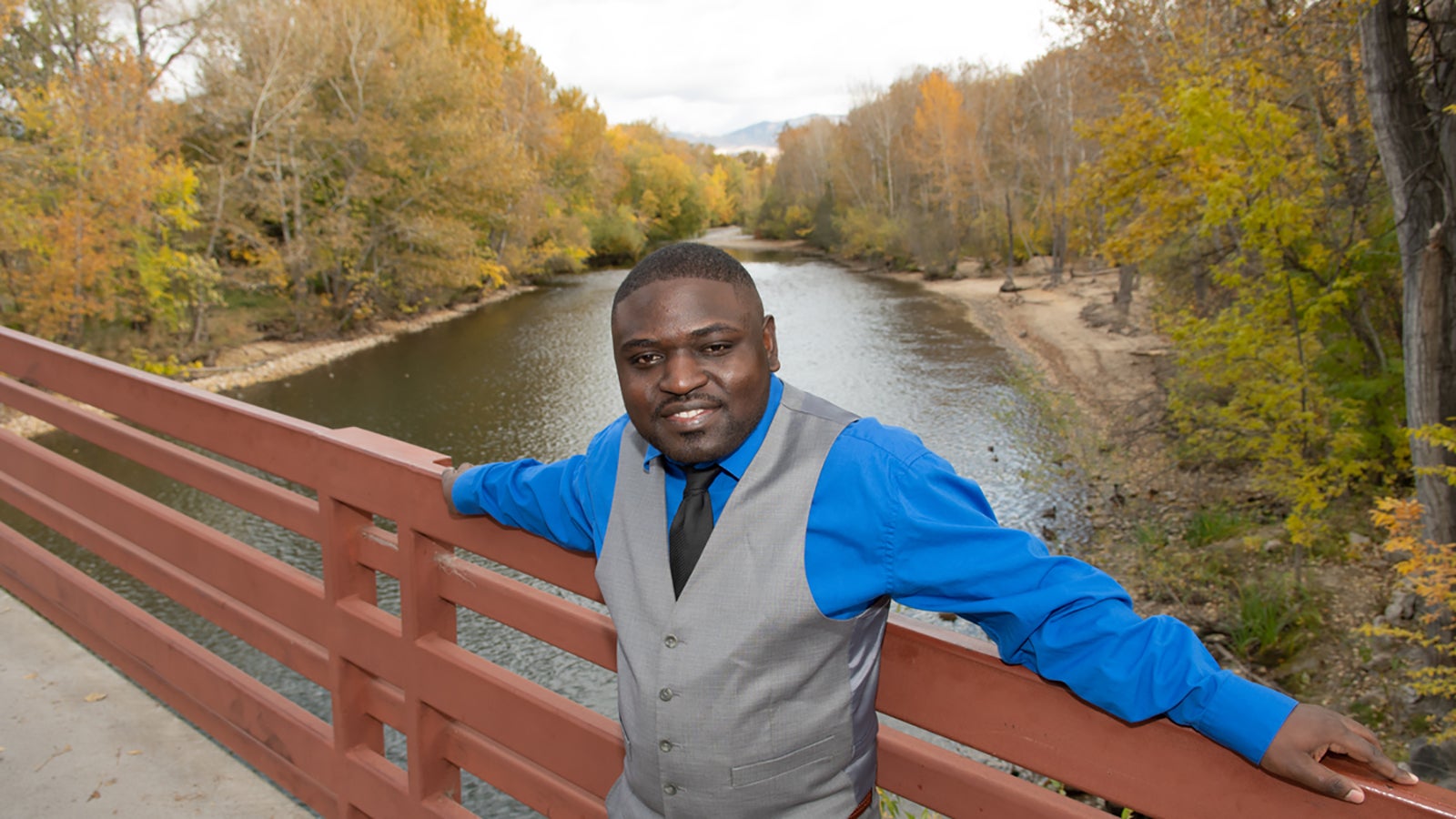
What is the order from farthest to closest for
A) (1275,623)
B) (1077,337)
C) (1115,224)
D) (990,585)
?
(1077,337) → (1115,224) → (1275,623) → (990,585)

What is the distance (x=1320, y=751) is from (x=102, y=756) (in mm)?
2902

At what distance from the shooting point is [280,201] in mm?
24484

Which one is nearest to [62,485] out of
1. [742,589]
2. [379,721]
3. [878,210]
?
[379,721]

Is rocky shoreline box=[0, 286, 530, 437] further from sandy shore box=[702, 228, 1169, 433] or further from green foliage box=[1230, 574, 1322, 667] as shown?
green foliage box=[1230, 574, 1322, 667]

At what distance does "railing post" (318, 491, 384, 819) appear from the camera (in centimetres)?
212

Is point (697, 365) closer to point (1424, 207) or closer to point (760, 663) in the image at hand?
point (760, 663)

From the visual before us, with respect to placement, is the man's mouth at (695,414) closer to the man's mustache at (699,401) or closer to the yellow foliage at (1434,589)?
the man's mustache at (699,401)

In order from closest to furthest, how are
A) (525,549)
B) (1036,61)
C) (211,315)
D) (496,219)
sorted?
1. (525,549)
2. (211,315)
3. (496,219)
4. (1036,61)

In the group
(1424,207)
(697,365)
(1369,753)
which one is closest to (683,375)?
(697,365)

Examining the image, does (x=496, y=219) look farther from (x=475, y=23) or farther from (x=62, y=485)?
(x=62, y=485)

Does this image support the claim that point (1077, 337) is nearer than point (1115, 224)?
No

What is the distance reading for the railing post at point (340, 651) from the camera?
6.96 feet

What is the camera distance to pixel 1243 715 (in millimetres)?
1069

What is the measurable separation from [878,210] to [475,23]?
2005 centimetres
